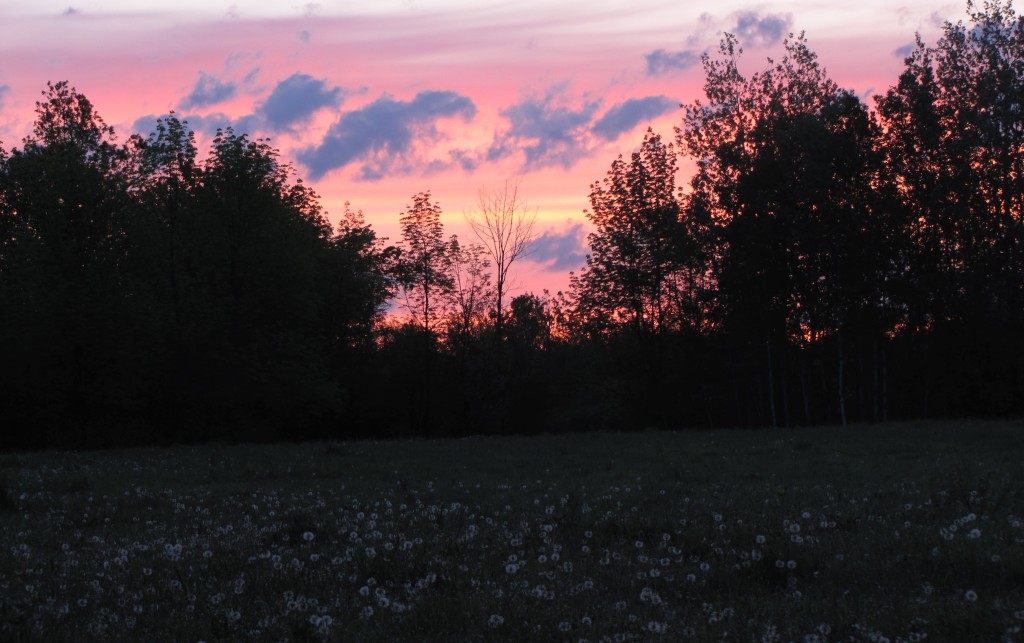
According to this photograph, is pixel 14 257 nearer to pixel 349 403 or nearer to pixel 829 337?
pixel 349 403

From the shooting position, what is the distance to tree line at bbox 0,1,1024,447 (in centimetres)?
4806

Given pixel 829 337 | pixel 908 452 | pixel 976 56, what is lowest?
pixel 908 452

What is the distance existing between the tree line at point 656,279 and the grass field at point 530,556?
28.3m

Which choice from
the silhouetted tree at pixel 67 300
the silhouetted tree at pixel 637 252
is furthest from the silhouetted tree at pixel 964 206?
the silhouetted tree at pixel 67 300

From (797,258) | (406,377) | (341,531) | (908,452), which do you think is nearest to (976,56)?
(797,258)

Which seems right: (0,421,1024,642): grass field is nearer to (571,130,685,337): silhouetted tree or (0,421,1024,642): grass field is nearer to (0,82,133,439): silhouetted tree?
(0,82,133,439): silhouetted tree

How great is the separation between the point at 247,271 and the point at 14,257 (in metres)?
13.0

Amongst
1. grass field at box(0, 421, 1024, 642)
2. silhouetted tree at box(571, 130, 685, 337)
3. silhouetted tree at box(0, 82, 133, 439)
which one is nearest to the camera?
grass field at box(0, 421, 1024, 642)

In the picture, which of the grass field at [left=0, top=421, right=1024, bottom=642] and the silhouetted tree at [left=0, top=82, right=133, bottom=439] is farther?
the silhouetted tree at [left=0, top=82, right=133, bottom=439]

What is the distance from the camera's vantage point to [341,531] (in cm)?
1270

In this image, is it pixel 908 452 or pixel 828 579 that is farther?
pixel 908 452

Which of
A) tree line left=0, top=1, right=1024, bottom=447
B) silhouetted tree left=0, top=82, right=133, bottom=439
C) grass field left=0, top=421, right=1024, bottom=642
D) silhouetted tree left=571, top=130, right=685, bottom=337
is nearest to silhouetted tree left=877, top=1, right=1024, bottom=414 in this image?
tree line left=0, top=1, right=1024, bottom=447

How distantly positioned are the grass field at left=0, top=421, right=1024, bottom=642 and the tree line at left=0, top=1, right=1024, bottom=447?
92.9 feet

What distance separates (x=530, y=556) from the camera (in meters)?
10.5
